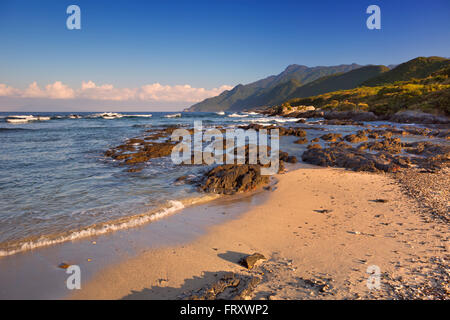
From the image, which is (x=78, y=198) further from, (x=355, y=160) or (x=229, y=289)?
(x=355, y=160)

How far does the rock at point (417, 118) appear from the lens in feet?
95.5

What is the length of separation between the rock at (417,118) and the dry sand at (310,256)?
32.4 m

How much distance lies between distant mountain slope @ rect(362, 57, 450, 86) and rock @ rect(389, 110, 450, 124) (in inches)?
2627

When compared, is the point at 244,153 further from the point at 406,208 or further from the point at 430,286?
the point at 430,286

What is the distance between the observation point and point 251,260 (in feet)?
12.3

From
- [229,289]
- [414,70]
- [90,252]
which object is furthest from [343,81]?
[90,252]

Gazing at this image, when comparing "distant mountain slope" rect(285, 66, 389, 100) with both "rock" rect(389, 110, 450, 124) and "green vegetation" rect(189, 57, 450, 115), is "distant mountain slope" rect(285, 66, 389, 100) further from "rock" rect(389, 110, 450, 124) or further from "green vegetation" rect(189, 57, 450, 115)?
"rock" rect(389, 110, 450, 124)

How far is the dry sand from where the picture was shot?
10.4ft

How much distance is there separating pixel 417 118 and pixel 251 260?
39.3 m

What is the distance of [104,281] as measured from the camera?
3.51 meters

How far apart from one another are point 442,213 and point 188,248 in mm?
5931

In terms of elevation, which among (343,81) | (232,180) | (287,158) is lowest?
(232,180)

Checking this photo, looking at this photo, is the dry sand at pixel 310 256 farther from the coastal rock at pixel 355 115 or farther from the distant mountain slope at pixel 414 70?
the distant mountain slope at pixel 414 70

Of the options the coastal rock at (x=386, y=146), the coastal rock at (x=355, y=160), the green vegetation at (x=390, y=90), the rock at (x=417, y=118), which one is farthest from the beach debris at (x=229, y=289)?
the green vegetation at (x=390, y=90)
